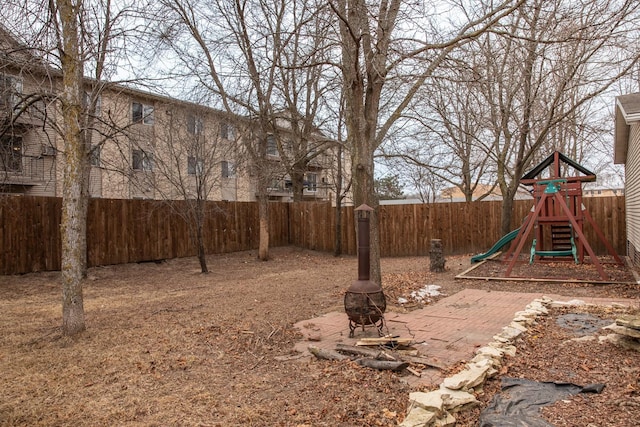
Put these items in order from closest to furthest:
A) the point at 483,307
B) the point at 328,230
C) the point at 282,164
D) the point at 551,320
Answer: the point at 551,320 < the point at 483,307 < the point at 282,164 < the point at 328,230

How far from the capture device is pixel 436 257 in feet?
34.1

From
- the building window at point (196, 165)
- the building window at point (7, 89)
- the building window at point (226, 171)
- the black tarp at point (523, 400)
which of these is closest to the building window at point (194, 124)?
the building window at point (196, 165)

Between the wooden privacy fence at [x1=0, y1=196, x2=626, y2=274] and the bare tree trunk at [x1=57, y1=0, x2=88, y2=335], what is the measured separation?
5.76 metres

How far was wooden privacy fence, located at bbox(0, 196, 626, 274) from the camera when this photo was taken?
33.2ft

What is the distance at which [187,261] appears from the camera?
13266 millimetres

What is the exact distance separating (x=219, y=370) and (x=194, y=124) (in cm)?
842

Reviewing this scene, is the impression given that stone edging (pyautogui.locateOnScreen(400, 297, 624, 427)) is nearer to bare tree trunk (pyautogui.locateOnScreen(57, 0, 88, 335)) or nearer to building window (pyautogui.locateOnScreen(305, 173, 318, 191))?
bare tree trunk (pyautogui.locateOnScreen(57, 0, 88, 335))

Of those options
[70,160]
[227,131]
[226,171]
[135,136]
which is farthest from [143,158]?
[226,171]

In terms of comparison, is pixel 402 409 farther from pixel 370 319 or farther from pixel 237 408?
pixel 370 319

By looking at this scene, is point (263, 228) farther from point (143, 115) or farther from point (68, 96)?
point (68, 96)

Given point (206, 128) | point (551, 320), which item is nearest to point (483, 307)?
point (551, 320)

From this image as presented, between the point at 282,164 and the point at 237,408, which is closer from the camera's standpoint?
the point at 237,408

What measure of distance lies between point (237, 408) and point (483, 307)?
441cm

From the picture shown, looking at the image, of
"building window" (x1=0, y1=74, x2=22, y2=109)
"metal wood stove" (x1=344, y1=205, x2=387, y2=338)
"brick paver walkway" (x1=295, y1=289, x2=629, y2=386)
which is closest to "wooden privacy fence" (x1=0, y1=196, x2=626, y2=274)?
"building window" (x1=0, y1=74, x2=22, y2=109)
